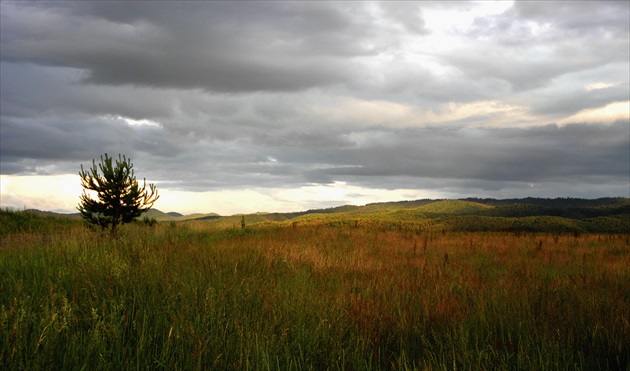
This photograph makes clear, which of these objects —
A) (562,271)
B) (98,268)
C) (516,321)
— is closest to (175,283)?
(98,268)

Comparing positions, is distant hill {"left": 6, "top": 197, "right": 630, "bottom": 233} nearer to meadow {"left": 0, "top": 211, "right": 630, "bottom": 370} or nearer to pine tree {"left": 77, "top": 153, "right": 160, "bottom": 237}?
pine tree {"left": 77, "top": 153, "right": 160, "bottom": 237}

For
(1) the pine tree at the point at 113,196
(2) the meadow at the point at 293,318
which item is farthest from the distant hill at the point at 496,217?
(2) the meadow at the point at 293,318

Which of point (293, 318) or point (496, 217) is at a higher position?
point (293, 318)

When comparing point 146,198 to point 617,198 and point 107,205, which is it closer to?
point 107,205

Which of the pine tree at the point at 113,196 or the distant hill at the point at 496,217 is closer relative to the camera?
the pine tree at the point at 113,196

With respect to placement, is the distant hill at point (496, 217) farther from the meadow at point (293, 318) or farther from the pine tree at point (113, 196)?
the meadow at point (293, 318)

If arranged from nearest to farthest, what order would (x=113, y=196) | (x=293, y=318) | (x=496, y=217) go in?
1. (x=293, y=318)
2. (x=113, y=196)
3. (x=496, y=217)

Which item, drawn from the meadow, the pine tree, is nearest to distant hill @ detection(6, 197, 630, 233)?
the pine tree

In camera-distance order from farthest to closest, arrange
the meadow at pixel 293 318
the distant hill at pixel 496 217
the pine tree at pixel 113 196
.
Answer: the distant hill at pixel 496 217, the pine tree at pixel 113 196, the meadow at pixel 293 318

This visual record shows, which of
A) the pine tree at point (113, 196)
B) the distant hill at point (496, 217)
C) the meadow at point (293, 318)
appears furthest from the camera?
the distant hill at point (496, 217)

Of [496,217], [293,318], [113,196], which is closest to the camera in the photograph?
[293,318]

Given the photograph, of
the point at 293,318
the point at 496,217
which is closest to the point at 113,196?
the point at 293,318

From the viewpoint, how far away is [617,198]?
134625 millimetres

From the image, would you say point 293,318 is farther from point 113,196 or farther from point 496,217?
point 496,217
